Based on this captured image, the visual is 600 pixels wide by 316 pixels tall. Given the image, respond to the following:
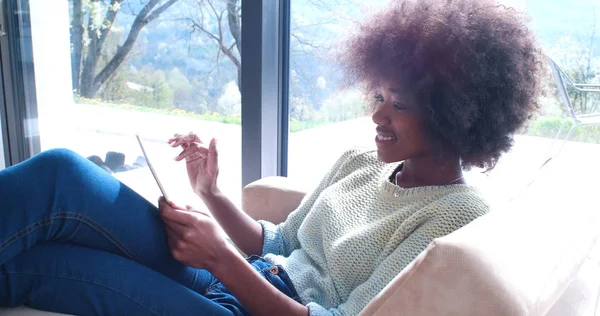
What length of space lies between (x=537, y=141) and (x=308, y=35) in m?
0.93

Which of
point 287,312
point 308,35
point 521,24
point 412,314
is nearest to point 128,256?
point 287,312

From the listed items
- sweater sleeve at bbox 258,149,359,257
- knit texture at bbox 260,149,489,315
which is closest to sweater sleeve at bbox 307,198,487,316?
knit texture at bbox 260,149,489,315

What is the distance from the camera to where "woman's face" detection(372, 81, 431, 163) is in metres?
1.17

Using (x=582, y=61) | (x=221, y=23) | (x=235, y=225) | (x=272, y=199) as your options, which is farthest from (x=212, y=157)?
(x=582, y=61)

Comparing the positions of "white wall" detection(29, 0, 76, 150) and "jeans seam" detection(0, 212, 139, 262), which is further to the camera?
"white wall" detection(29, 0, 76, 150)

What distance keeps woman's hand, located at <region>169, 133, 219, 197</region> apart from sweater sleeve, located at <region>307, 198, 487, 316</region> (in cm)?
47

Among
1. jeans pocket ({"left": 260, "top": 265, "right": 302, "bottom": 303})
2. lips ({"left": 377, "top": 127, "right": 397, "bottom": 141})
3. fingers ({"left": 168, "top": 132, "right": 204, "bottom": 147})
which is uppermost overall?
lips ({"left": 377, "top": 127, "right": 397, "bottom": 141})

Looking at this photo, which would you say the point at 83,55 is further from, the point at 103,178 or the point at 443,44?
the point at 443,44

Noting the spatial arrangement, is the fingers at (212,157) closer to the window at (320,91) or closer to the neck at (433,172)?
the neck at (433,172)

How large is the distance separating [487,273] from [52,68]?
267cm

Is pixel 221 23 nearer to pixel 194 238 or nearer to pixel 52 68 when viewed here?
pixel 52 68

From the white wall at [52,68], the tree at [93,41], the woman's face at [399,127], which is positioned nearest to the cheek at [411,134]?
the woman's face at [399,127]

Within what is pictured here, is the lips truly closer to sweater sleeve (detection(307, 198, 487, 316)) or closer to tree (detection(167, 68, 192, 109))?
sweater sleeve (detection(307, 198, 487, 316))

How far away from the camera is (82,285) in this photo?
0.94 m
